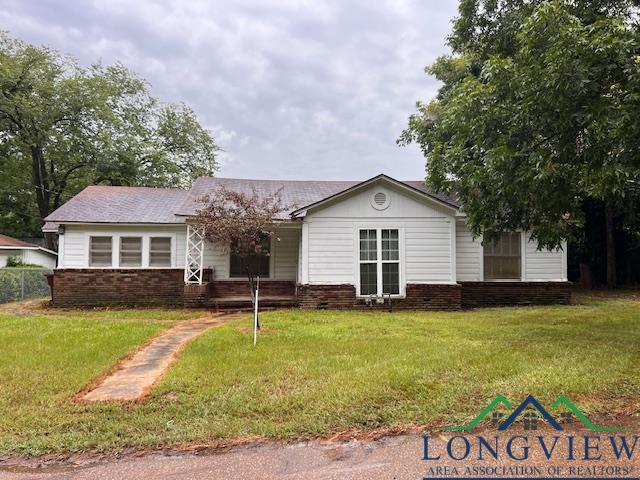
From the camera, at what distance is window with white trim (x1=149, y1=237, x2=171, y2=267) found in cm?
1422

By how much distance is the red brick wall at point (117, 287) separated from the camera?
13531mm

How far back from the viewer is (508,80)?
6855 millimetres

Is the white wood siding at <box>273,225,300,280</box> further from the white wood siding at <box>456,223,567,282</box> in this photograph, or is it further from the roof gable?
the white wood siding at <box>456,223,567,282</box>

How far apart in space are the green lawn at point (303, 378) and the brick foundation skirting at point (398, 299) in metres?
3.29

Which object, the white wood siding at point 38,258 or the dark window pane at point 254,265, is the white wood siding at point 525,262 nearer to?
the dark window pane at point 254,265

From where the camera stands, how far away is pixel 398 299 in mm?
12703

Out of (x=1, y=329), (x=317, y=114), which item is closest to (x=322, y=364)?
(x=1, y=329)

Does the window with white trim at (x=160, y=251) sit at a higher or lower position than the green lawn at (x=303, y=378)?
higher

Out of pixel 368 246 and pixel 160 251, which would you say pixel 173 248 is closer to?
pixel 160 251

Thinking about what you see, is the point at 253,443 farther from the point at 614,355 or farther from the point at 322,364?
the point at 614,355

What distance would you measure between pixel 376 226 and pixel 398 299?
89.6 inches

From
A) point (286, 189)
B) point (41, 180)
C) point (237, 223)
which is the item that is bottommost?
point (237, 223)

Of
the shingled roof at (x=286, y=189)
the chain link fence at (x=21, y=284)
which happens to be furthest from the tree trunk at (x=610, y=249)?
the chain link fence at (x=21, y=284)

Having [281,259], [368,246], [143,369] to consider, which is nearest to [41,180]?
[281,259]
